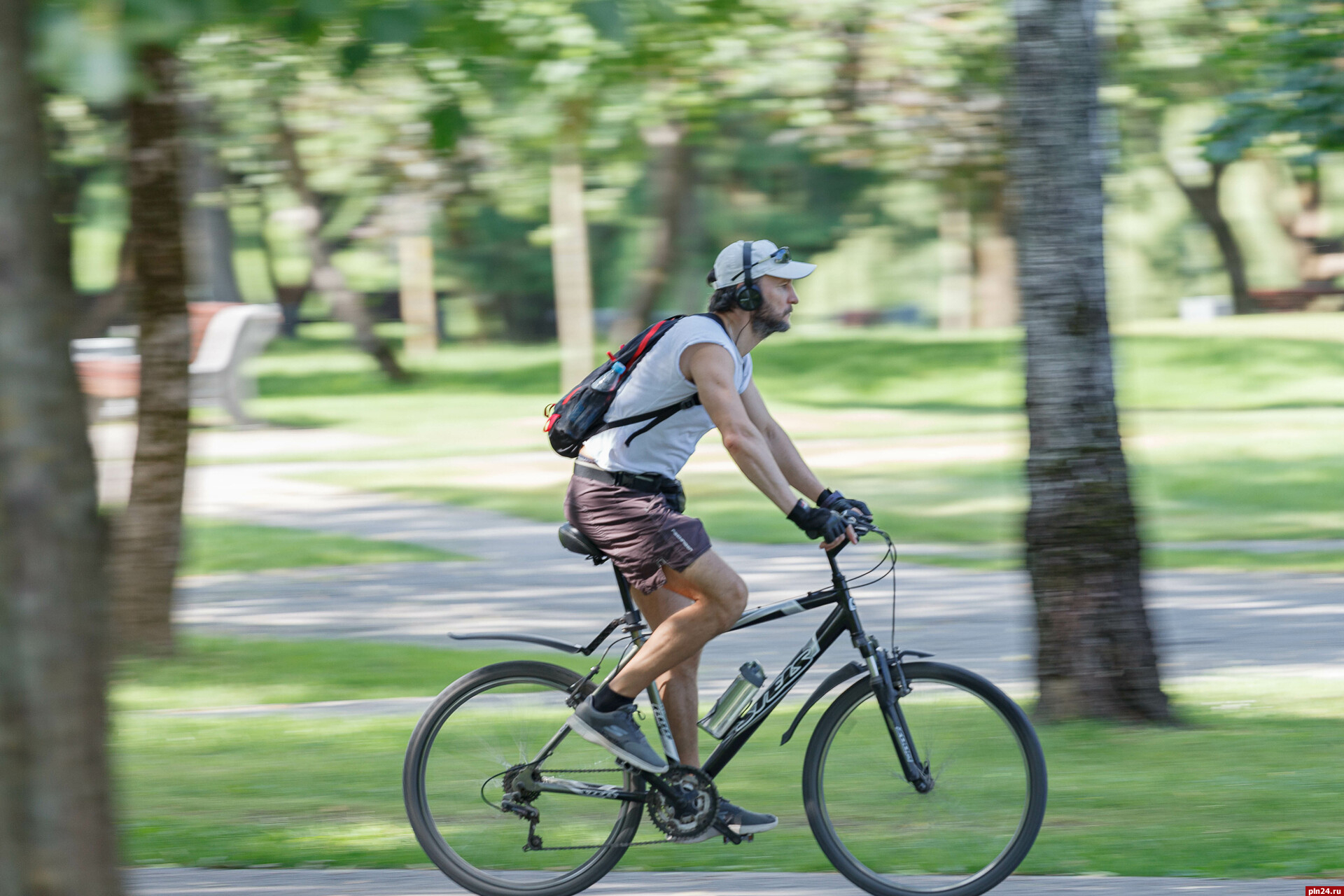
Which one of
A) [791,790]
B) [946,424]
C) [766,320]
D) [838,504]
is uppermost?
[766,320]

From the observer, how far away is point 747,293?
4664 mm

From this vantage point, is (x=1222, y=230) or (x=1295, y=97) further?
(x=1222, y=230)

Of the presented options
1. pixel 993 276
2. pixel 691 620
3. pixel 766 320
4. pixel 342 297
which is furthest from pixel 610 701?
pixel 993 276

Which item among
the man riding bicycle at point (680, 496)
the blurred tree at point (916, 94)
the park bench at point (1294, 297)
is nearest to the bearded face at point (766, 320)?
the man riding bicycle at point (680, 496)

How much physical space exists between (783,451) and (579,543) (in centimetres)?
69

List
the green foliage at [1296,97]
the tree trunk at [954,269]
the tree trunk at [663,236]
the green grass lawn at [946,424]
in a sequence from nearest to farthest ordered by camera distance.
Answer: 1. the green foliage at [1296,97]
2. the green grass lawn at [946,424]
3. the tree trunk at [663,236]
4. the tree trunk at [954,269]

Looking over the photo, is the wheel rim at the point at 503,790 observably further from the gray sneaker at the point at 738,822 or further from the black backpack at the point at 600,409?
the black backpack at the point at 600,409

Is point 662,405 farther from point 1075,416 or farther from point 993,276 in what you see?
point 993,276

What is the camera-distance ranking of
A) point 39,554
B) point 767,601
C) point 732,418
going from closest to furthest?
point 39,554 < point 732,418 < point 767,601

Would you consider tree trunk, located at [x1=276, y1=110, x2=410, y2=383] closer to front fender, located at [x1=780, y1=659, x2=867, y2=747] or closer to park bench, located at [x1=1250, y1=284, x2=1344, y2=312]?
park bench, located at [x1=1250, y1=284, x2=1344, y2=312]

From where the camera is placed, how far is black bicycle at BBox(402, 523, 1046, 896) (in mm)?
4680

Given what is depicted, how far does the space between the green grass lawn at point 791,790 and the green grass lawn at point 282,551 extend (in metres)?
5.03

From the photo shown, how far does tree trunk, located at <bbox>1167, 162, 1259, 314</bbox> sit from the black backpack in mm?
37596

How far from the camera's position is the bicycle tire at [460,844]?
15.8ft
